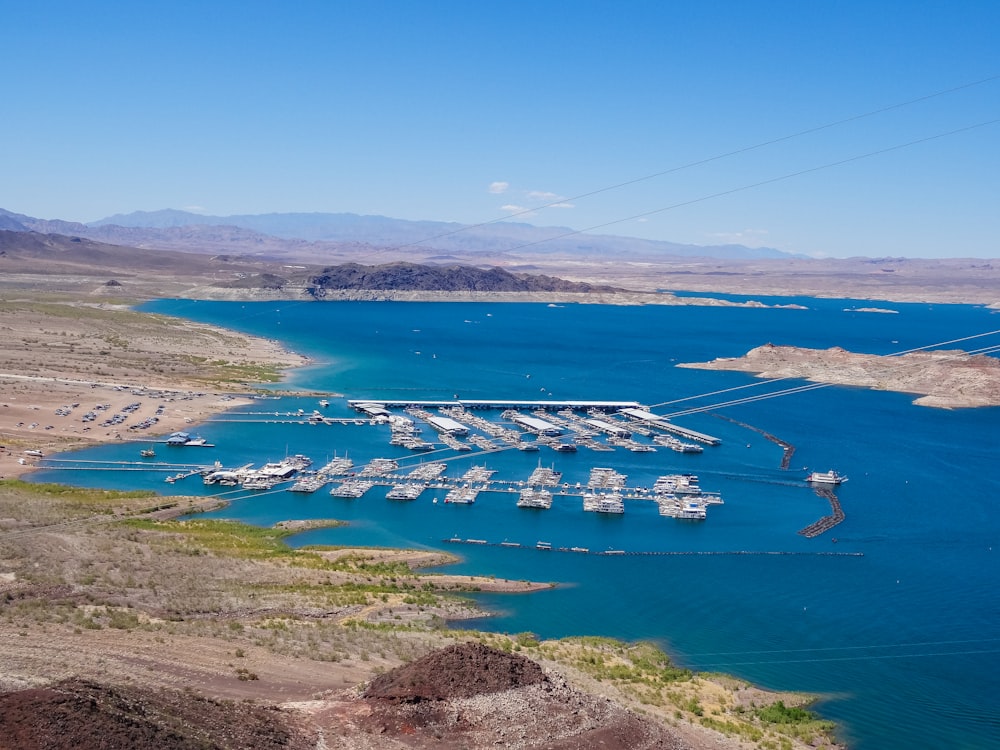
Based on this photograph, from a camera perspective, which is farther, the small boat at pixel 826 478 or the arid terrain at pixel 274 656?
the small boat at pixel 826 478

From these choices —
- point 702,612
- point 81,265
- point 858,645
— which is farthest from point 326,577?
point 81,265

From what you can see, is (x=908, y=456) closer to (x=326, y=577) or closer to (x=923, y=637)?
(x=923, y=637)

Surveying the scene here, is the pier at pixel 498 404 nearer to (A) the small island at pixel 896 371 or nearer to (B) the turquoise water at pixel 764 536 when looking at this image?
(B) the turquoise water at pixel 764 536

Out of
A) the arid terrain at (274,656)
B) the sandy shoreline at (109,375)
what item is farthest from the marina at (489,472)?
the arid terrain at (274,656)

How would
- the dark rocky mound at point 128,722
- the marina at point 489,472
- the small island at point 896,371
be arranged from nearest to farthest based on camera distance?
the dark rocky mound at point 128,722, the marina at point 489,472, the small island at point 896,371

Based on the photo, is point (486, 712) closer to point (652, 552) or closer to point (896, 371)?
point (652, 552)

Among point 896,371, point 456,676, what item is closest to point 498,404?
point 896,371
